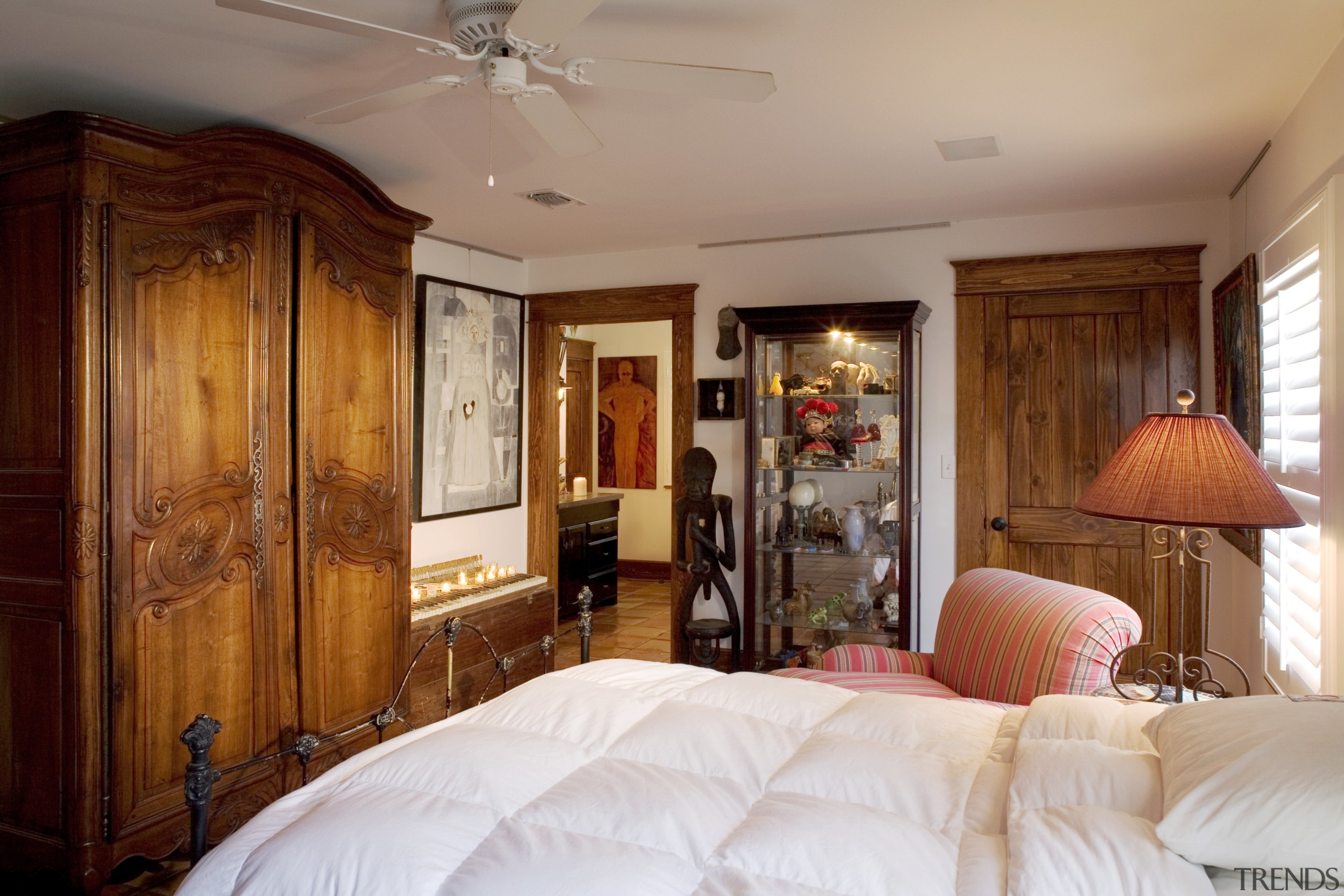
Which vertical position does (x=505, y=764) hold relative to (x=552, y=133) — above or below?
below

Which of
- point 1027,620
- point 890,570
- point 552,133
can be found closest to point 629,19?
point 552,133

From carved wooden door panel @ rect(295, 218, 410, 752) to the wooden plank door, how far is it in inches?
108

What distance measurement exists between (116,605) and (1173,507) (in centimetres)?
281

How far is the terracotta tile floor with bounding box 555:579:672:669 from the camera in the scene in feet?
17.5

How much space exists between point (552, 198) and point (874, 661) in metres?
2.42

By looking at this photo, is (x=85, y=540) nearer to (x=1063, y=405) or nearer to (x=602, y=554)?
(x=1063, y=405)

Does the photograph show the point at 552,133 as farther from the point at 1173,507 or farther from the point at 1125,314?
the point at 1125,314

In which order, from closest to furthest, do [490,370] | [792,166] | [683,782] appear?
[683,782], [792,166], [490,370]

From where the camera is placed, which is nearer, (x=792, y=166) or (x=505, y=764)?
(x=505, y=764)

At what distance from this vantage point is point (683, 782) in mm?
1480

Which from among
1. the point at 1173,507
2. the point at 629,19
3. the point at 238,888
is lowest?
the point at 238,888

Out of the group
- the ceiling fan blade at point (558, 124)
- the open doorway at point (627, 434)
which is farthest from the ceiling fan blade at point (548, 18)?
the open doorway at point (627, 434)

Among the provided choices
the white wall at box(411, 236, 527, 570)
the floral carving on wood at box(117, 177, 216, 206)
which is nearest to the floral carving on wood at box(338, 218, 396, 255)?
the floral carving on wood at box(117, 177, 216, 206)

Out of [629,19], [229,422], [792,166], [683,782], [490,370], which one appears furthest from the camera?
[490,370]
